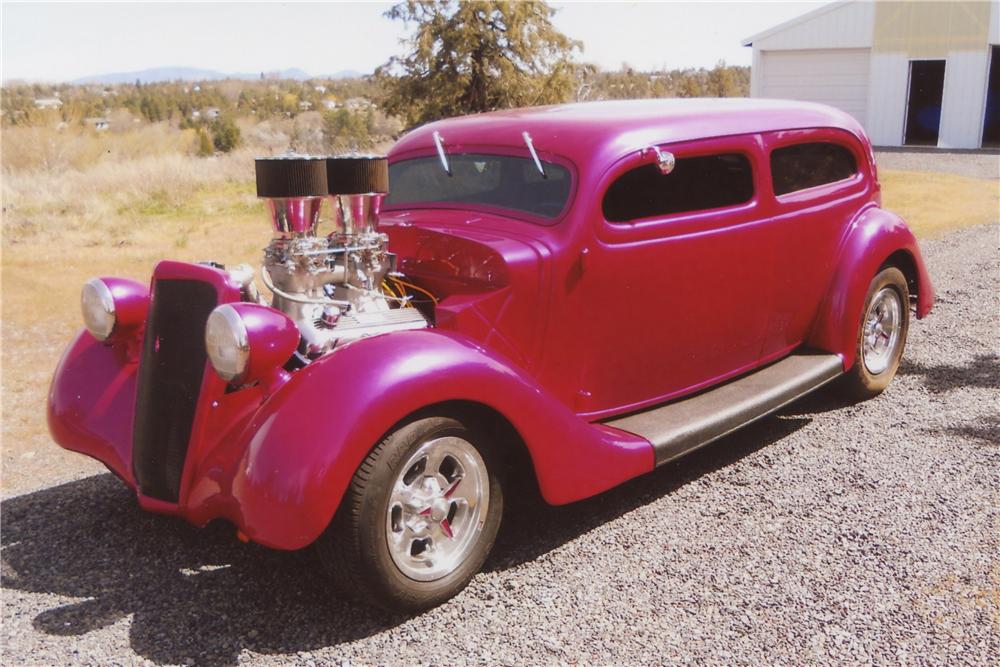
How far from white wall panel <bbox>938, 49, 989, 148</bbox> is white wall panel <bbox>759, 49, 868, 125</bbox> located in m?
1.93

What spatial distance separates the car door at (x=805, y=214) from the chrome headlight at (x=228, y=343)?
2782 mm

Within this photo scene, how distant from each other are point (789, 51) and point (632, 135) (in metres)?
21.9

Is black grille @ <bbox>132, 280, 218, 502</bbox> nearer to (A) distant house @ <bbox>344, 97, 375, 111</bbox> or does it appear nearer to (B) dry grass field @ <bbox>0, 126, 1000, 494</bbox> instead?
(B) dry grass field @ <bbox>0, 126, 1000, 494</bbox>

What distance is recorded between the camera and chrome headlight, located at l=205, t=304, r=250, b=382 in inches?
112

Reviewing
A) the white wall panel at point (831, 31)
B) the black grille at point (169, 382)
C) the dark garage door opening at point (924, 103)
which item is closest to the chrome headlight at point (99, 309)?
the black grille at point (169, 382)

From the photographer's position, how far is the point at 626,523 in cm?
375

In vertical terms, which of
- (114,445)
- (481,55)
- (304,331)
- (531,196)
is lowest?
(114,445)

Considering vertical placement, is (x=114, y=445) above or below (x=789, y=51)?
below

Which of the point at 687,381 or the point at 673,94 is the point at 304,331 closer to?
the point at 687,381

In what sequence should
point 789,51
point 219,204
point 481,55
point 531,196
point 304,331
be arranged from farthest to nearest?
point 789,51
point 219,204
point 481,55
point 531,196
point 304,331

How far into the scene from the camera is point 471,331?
3.48 m

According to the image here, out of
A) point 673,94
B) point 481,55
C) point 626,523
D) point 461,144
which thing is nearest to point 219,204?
point 481,55

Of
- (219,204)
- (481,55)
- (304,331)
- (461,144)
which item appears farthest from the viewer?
(219,204)

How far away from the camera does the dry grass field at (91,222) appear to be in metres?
5.75
